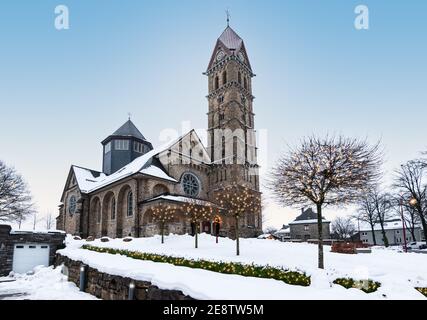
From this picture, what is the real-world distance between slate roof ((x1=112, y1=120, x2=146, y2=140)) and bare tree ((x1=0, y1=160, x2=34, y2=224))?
15.7m

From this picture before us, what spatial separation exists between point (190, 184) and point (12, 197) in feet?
84.3

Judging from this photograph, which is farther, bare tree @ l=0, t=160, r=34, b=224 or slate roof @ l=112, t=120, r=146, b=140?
slate roof @ l=112, t=120, r=146, b=140

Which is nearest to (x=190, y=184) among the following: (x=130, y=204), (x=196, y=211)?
(x=130, y=204)

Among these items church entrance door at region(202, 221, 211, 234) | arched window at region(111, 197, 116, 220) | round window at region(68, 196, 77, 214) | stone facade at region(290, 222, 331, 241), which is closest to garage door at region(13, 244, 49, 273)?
arched window at region(111, 197, 116, 220)

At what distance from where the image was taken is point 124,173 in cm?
3906

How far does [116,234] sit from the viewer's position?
3691cm

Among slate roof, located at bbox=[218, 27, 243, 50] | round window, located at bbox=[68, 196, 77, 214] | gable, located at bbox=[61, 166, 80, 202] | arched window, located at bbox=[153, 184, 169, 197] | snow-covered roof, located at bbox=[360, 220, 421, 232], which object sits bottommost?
snow-covered roof, located at bbox=[360, 220, 421, 232]

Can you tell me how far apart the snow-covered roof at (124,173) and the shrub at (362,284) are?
28474 millimetres

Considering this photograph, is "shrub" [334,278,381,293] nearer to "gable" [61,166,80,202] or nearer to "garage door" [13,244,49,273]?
"garage door" [13,244,49,273]

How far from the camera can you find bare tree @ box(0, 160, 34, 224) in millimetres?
42969

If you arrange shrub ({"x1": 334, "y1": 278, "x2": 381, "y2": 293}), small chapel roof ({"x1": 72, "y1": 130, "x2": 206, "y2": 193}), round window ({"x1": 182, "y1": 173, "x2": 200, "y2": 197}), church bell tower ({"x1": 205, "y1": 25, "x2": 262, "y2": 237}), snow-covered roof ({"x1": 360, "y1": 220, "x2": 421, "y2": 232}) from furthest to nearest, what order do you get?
snow-covered roof ({"x1": 360, "y1": 220, "x2": 421, "y2": 232}) → church bell tower ({"x1": 205, "y1": 25, "x2": 262, "y2": 237}) → round window ({"x1": 182, "y1": 173, "x2": 200, "y2": 197}) → small chapel roof ({"x1": 72, "y1": 130, "x2": 206, "y2": 193}) → shrub ({"x1": 334, "y1": 278, "x2": 381, "y2": 293})
